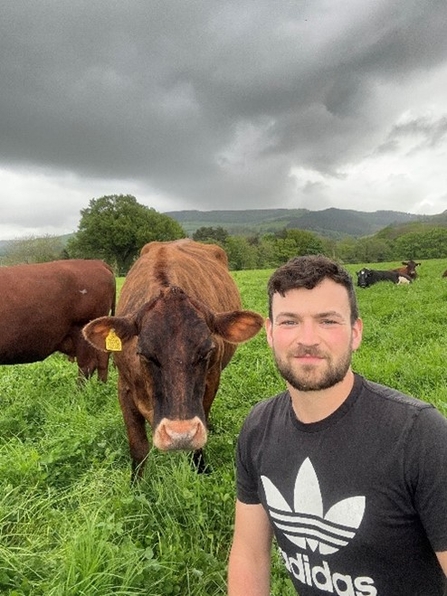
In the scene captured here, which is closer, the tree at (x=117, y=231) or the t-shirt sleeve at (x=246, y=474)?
the t-shirt sleeve at (x=246, y=474)

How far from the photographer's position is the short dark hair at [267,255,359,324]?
197cm

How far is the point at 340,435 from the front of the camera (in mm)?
1879

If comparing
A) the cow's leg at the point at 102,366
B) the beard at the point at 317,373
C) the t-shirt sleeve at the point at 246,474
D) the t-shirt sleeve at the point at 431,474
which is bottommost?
the cow's leg at the point at 102,366

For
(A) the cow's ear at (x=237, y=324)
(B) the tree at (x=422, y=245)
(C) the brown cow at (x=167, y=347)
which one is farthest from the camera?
(B) the tree at (x=422, y=245)

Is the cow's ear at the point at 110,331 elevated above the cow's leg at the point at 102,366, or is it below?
above

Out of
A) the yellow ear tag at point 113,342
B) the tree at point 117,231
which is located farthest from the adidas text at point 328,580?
the tree at point 117,231

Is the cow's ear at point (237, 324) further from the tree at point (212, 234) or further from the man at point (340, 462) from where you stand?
the tree at point (212, 234)

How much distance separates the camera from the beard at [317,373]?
1.89 m

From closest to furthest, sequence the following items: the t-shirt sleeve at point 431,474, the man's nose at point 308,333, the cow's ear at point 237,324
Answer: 1. the t-shirt sleeve at point 431,474
2. the man's nose at point 308,333
3. the cow's ear at point 237,324

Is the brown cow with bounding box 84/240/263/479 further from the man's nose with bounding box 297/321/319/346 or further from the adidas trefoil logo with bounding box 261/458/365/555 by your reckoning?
the man's nose with bounding box 297/321/319/346

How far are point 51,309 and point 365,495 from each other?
6065 mm

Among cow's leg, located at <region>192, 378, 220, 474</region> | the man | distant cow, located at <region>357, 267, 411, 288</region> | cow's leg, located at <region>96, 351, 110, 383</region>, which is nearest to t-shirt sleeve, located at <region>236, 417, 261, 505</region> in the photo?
the man

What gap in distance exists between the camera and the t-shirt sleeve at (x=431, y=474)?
1629 mm

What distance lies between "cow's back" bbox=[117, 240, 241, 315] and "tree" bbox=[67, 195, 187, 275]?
54.0 metres
